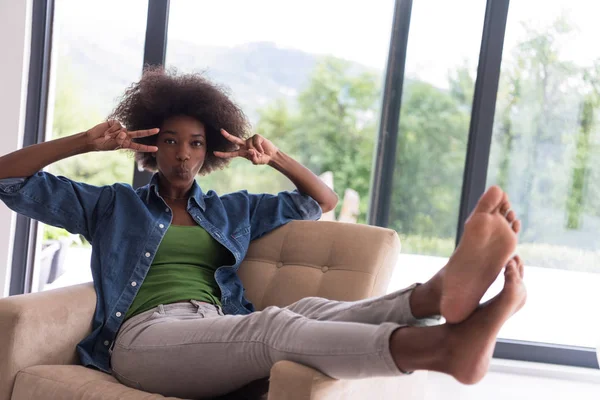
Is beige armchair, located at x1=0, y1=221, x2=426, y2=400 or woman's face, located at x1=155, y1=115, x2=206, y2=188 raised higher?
woman's face, located at x1=155, y1=115, x2=206, y2=188

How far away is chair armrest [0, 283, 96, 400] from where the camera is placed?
1713 mm

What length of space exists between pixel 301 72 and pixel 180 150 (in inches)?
51.0

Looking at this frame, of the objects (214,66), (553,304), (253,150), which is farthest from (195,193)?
(553,304)

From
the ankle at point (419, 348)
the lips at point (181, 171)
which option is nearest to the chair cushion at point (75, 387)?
the ankle at point (419, 348)

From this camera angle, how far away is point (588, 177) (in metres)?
3.18

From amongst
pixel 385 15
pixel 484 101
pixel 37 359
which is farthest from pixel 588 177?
pixel 37 359

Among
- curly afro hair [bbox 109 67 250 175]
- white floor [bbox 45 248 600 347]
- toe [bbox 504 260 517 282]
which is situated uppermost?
curly afro hair [bbox 109 67 250 175]

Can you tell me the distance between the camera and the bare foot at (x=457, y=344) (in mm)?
1326

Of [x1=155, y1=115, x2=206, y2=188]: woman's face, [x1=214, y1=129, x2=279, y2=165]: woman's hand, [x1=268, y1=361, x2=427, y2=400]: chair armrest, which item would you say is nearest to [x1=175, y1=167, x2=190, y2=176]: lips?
[x1=155, y1=115, x2=206, y2=188]: woman's face

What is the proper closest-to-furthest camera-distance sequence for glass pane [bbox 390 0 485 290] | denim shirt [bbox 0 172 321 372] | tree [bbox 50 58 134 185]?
denim shirt [bbox 0 172 321 372], glass pane [bbox 390 0 485 290], tree [bbox 50 58 134 185]

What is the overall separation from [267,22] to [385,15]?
21.1 inches

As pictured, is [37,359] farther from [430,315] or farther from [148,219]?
[430,315]

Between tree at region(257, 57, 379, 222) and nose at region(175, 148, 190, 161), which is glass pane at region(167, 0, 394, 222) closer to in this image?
tree at region(257, 57, 379, 222)

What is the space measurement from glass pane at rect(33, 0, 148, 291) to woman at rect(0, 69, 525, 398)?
947mm
